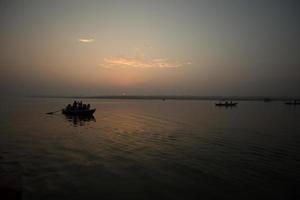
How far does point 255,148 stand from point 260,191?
10.0 meters

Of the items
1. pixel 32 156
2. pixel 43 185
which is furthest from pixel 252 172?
pixel 32 156

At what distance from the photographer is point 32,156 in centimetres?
1712

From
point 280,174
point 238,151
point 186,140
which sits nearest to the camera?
point 280,174

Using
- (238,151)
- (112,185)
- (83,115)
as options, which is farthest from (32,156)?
(83,115)

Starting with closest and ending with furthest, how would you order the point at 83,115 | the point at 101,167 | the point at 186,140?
the point at 101,167 < the point at 186,140 < the point at 83,115

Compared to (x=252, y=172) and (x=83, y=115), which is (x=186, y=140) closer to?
(x=252, y=172)

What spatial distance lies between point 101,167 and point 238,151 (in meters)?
11.5

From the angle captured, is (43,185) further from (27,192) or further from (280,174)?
(280,174)

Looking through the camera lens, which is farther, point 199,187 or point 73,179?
point 73,179

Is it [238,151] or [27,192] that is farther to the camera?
[238,151]

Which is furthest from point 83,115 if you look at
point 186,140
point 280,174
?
point 280,174

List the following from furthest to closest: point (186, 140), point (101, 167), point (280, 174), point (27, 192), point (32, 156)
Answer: point (186, 140) → point (32, 156) → point (101, 167) → point (280, 174) → point (27, 192)

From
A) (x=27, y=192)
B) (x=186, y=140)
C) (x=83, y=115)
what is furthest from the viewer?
(x=83, y=115)

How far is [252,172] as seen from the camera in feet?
45.8
